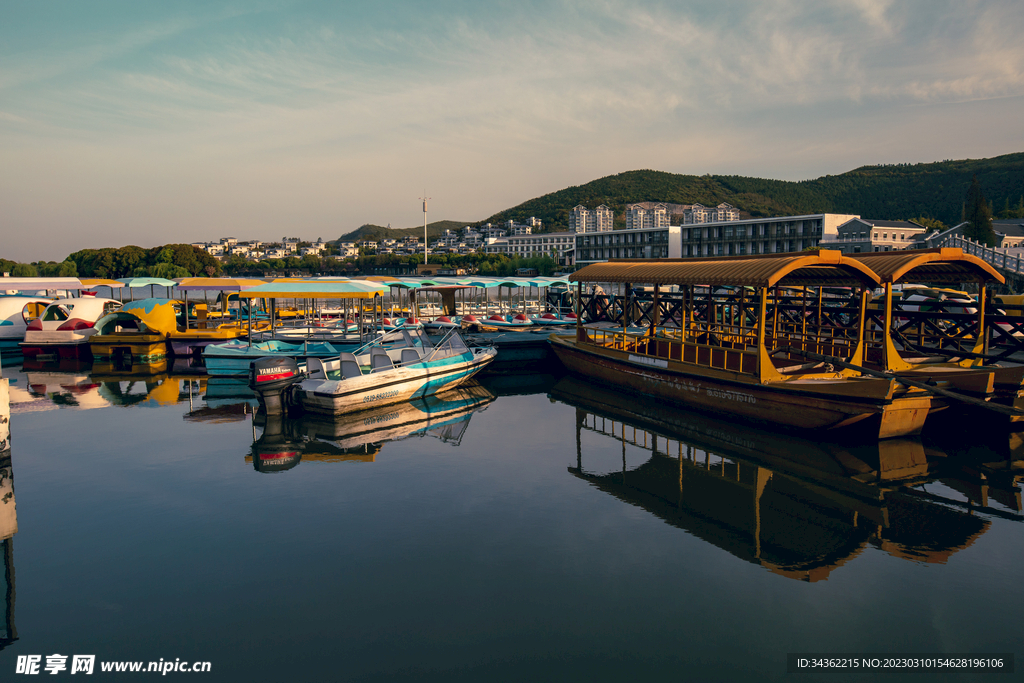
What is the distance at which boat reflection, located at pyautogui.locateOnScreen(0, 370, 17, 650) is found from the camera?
745cm

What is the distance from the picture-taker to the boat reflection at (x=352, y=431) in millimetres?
14562

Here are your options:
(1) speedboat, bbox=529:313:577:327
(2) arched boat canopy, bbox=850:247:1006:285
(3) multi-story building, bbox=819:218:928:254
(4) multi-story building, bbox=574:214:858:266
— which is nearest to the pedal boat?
(1) speedboat, bbox=529:313:577:327

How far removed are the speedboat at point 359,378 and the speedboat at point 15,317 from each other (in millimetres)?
25950

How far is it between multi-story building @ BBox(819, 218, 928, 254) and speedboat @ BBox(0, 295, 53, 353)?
268 feet

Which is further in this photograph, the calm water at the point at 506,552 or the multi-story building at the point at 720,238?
the multi-story building at the point at 720,238

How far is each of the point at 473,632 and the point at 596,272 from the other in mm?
19166

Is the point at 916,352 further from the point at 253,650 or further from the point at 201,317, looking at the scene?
the point at 201,317

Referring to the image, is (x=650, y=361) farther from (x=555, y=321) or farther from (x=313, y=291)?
(x=555, y=321)

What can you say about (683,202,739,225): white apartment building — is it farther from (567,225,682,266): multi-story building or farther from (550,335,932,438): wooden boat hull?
(550,335,932,438): wooden boat hull

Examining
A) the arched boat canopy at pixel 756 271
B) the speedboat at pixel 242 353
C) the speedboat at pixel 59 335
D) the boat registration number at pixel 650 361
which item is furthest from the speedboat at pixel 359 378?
the speedboat at pixel 59 335

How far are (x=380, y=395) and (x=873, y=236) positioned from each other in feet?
249

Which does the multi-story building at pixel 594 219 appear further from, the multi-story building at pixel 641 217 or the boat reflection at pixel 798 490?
the boat reflection at pixel 798 490

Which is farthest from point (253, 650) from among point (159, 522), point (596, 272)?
point (596, 272)

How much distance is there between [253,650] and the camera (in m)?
6.84
